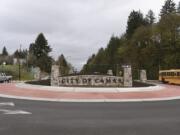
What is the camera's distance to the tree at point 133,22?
4397 inches

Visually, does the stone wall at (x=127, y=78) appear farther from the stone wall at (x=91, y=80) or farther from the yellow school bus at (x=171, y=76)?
the yellow school bus at (x=171, y=76)

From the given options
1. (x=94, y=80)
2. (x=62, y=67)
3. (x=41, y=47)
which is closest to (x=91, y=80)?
(x=94, y=80)

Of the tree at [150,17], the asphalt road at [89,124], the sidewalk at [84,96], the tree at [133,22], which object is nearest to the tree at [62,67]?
the tree at [133,22]

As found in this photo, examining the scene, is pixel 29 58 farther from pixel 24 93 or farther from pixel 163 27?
pixel 24 93

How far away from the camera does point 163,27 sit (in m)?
85.7

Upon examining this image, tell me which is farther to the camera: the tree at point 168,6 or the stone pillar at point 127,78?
the tree at point 168,6

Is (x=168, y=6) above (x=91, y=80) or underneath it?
above

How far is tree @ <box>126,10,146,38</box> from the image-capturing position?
111688mm

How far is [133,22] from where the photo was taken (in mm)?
112625

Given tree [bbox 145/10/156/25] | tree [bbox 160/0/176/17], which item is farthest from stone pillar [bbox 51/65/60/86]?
tree [bbox 145/10/156/25]

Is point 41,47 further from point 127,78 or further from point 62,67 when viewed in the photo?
point 127,78

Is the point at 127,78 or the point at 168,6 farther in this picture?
the point at 168,6

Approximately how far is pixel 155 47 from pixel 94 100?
67023 mm

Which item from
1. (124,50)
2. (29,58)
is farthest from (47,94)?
(29,58)
